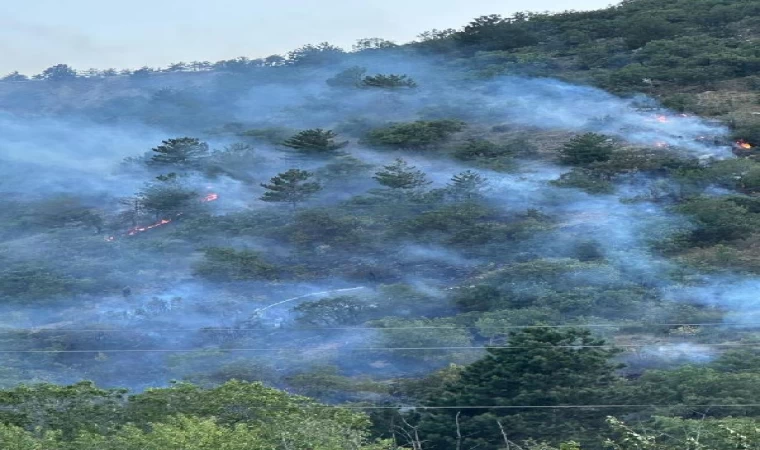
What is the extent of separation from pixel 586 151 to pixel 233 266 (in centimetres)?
1754

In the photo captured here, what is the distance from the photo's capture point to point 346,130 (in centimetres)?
6856

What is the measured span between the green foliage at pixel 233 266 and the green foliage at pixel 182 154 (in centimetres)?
1462

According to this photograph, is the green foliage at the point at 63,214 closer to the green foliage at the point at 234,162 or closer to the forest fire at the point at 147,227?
the forest fire at the point at 147,227

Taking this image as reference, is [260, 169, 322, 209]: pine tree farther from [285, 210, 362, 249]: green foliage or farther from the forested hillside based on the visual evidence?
[285, 210, 362, 249]: green foliage

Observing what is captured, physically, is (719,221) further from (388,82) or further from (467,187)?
(388,82)

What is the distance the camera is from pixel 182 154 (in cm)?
6291

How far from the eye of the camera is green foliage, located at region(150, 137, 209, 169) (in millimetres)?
62812

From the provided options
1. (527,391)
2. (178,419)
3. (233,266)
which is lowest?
(233,266)

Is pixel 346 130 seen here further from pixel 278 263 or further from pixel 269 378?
pixel 269 378

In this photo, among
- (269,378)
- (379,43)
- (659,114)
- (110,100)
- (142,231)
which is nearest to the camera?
(269,378)

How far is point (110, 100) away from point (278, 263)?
38758mm

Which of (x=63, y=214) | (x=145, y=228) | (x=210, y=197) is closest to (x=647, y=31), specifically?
(x=210, y=197)

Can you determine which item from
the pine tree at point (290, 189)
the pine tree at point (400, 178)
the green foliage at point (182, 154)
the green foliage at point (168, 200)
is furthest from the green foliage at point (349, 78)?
the pine tree at point (290, 189)

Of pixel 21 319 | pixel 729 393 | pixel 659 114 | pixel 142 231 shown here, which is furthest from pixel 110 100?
pixel 729 393
